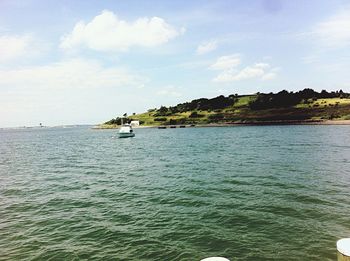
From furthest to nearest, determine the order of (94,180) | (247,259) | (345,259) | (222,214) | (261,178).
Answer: (94,180) < (261,178) < (222,214) < (247,259) < (345,259)

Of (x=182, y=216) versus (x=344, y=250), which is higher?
(x=344, y=250)

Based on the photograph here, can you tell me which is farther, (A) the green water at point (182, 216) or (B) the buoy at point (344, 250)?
(A) the green water at point (182, 216)

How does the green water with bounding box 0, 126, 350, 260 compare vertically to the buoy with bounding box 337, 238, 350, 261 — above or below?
below

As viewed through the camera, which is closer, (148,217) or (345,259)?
(345,259)

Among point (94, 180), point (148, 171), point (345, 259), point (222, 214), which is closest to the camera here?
point (345, 259)

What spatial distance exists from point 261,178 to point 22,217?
2520 cm

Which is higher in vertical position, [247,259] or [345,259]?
[345,259]

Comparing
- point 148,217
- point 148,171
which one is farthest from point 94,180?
point 148,217

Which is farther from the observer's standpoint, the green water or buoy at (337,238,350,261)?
the green water

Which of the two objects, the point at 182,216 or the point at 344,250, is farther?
the point at 182,216

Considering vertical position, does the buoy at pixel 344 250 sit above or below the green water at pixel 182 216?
above

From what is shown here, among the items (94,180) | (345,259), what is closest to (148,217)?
(345,259)

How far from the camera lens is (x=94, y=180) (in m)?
39.2

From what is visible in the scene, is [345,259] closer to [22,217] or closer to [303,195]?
[303,195]
